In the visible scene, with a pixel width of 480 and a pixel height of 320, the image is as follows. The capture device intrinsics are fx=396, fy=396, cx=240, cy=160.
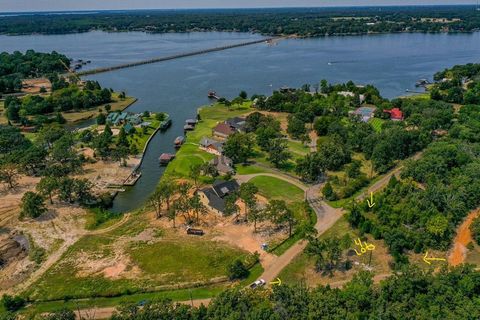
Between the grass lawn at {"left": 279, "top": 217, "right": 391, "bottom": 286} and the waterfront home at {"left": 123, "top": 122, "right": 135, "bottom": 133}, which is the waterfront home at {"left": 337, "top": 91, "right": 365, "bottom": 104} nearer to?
the waterfront home at {"left": 123, "top": 122, "right": 135, "bottom": 133}

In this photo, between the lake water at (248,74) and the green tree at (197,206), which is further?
the lake water at (248,74)

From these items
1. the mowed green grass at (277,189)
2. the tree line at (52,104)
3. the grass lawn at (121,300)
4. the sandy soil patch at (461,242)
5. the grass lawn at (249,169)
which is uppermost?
the tree line at (52,104)

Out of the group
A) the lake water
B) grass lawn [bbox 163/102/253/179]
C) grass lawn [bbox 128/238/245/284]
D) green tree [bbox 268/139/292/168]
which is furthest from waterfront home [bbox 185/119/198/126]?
grass lawn [bbox 128/238/245/284]

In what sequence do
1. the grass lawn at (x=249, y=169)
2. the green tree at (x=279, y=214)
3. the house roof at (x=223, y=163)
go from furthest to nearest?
1. the grass lawn at (x=249, y=169)
2. the house roof at (x=223, y=163)
3. the green tree at (x=279, y=214)

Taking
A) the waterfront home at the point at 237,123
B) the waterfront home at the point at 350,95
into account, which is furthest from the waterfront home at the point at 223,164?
the waterfront home at the point at 350,95

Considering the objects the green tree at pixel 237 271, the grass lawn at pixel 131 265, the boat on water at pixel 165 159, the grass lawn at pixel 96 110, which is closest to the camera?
the grass lawn at pixel 131 265

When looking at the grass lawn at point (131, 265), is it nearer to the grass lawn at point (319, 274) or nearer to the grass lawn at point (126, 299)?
the grass lawn at point (126, 299)

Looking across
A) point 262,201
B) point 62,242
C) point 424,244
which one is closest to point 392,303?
point 424,244

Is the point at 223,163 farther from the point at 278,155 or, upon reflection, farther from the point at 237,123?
the point at 237,123
